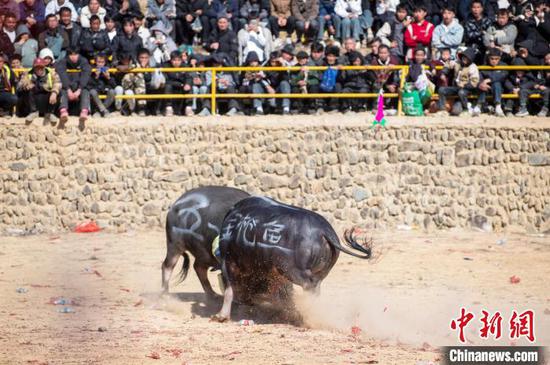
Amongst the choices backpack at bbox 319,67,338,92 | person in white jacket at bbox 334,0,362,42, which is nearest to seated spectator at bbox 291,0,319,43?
person in white jacket at bbox 334,0,362,42

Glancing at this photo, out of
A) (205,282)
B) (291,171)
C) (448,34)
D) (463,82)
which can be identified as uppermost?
(448,34)

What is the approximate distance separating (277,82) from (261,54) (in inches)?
38.9

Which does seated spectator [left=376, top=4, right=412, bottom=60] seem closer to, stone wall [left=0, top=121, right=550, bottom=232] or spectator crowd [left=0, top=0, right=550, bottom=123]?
spectator crowd [left=0, top=0, right=550, bottom=123]

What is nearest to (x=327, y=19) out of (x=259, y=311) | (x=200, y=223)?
(x=200, y=223)

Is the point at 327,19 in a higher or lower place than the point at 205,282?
higher

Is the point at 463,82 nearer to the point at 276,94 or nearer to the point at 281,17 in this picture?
the point at 276,94

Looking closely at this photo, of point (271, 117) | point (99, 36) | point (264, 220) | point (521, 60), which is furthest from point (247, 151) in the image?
point (264, 220)

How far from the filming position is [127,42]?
20562mm

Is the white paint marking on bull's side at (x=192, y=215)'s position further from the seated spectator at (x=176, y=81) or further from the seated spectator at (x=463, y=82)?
the seated spectator at (x=463, y=82)

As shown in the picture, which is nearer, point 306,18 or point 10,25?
point 10,25

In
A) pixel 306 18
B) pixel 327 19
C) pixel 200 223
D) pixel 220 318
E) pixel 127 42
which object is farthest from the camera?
pixel 306 18

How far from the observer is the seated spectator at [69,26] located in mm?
21016

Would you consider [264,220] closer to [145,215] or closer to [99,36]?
[145,215]

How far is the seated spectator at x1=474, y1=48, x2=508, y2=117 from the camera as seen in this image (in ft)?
63.3
